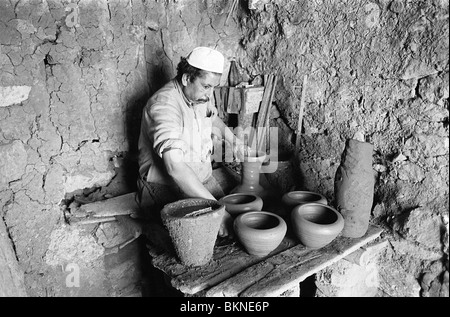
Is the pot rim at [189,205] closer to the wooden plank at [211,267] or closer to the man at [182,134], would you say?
the man at [182,134]

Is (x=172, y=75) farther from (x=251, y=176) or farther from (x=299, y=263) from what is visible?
(x=299, y=263)

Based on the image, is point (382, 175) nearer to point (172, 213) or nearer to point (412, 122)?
point (412, 122)

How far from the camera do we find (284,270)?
1786 millimetres

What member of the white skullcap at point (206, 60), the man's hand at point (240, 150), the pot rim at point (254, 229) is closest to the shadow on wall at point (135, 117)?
the white skullcap at point (206, 60)

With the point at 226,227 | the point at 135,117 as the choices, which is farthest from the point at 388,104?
the point at 135,117

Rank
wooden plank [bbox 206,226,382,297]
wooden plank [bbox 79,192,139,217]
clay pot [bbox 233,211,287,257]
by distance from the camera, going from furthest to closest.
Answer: wooden plank [bbox 79,192,139,217], clay pot [bbox 233,211,287,257], wooden plank [bbox 206,226,382,297]

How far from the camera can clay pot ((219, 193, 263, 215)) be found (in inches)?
82.6

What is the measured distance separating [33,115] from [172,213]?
4.09ft

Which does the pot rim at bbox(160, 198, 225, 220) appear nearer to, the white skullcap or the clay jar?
the clay jar

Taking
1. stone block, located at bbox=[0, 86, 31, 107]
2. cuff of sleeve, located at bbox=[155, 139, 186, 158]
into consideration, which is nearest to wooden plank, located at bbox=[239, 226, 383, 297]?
cuff of sleeve, located at bbox=[155, 139, 186, 158]

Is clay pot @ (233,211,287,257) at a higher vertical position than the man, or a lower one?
lower

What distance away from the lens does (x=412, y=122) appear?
2014 millimetres

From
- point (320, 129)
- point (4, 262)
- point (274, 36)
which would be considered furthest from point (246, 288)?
point (274, 36)

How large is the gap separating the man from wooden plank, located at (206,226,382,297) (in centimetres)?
36
